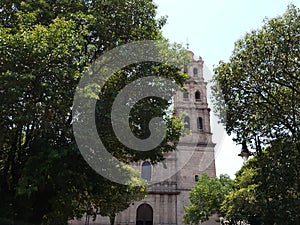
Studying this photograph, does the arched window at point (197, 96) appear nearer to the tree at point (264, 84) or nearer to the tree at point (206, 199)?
the tree at point (206, 199)

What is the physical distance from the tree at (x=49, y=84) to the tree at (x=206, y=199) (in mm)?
16862

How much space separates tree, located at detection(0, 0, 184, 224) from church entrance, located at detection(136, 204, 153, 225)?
2440cm

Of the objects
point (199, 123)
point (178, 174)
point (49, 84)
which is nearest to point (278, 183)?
point (49, 84)

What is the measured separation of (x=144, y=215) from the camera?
3584 centimetres

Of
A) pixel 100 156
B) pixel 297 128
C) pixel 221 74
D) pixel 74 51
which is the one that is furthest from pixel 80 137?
pixel 297 128

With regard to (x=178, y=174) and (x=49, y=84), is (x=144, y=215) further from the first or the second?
(x=49, y=84)

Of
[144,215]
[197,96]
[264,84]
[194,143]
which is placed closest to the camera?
[264,84]

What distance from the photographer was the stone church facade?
113 ft

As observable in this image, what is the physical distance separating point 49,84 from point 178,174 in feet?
95.1

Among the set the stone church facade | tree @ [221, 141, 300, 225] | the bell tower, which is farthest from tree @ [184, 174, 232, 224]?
tree @ [221, 141, 300, 225]

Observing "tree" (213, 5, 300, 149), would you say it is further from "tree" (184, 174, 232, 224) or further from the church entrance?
the church entrance

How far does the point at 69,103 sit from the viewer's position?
935 centimetres

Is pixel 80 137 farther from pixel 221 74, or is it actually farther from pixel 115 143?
pixel 221 74

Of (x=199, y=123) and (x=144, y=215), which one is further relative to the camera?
(x=199, y=123)
